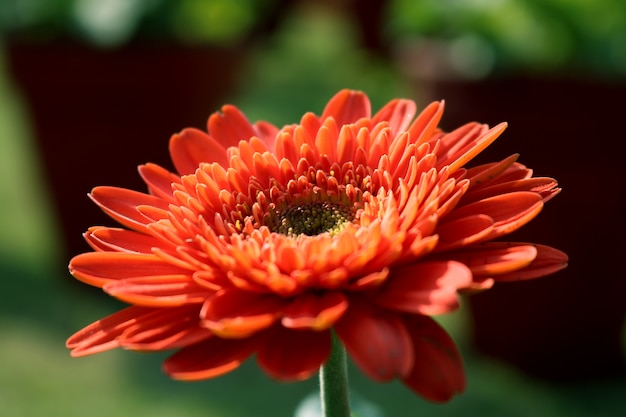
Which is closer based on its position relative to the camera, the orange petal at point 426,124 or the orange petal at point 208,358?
the orange petal at point 208,358

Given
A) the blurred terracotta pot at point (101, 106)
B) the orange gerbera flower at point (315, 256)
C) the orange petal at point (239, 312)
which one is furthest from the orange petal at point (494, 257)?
the blurred terracotta pot at point (101, 106)

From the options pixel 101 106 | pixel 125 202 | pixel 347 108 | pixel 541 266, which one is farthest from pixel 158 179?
pixel 101 106

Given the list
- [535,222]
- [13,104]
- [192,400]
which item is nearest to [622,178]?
[535,222]

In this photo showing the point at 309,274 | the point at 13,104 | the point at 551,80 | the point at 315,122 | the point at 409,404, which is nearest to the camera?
the point at 309,274

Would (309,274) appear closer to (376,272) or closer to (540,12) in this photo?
(376,272)

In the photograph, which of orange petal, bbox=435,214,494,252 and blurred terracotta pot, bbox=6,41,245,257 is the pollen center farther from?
blurred terracotta pot, bbox=6,41,245,257

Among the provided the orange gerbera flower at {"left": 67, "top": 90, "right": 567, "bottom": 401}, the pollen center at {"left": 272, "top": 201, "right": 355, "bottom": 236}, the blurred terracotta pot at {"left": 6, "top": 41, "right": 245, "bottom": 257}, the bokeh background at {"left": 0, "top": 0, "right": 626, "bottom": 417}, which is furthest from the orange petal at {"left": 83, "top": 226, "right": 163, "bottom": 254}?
the blurred terracotta pot at {"left": 6, "top": 41, "right": 245, "bottom": 257}

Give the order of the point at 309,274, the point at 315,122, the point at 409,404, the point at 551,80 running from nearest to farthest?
1. the point at 309,274
2. the point at 315,122
3. the point at 551,80
4. the point at 409,404

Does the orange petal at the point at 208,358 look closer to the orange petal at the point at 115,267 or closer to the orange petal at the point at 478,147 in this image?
the orange petal at the point at 115,267

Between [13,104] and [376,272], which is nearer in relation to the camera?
[376,272]
